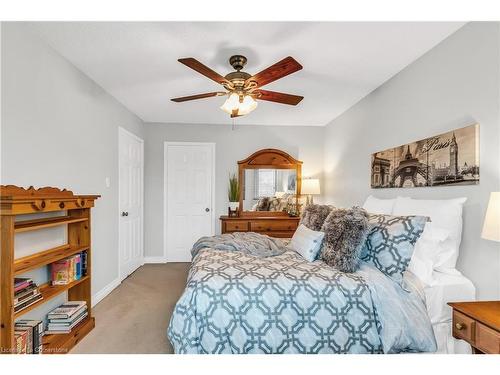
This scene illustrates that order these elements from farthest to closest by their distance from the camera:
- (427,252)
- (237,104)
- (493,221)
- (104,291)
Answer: (104,291) < (237,104) < (427,252) < (493,221)

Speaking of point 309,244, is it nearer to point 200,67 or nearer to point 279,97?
point 279,97

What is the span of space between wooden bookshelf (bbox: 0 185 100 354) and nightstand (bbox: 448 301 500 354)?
2.51m

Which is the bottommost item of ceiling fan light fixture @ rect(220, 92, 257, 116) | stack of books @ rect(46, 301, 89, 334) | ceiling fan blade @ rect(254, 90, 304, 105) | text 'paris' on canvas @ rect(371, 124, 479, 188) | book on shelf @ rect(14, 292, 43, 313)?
stack of books @ rect(46, 301, 89, 334)

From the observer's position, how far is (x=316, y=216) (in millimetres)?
2713

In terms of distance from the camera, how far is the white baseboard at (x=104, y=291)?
3.08m

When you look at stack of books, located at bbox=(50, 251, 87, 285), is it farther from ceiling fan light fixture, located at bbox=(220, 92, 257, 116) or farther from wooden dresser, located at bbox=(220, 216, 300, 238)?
wooden dresser, located at bbox=(220, 216, 300, 238)

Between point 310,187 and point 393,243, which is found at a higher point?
point 310,187

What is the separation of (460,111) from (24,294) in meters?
3.24

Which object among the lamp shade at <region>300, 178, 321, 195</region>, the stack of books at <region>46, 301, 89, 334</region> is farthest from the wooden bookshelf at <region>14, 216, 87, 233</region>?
the lamp shade at <region>300, 178, 321, 195</region>

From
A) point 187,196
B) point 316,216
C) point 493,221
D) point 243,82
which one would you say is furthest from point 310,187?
point 493,221

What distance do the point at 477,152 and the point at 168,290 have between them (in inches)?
135

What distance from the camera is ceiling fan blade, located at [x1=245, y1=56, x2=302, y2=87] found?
A: 6.33 ft

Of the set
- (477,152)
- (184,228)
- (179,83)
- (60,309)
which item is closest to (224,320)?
(60,309)
